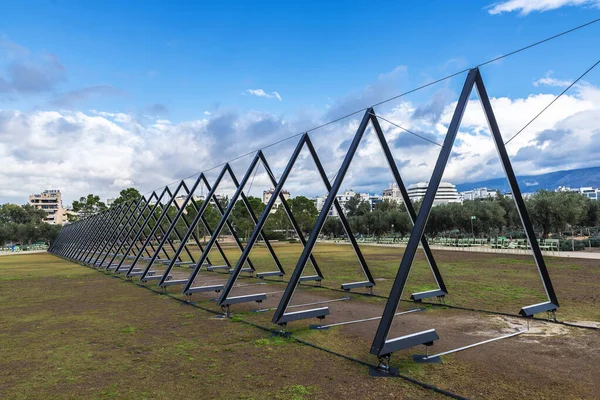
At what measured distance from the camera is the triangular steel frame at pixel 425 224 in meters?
6.97

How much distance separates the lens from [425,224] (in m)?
7.54

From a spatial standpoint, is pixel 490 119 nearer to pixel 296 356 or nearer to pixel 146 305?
pixel 296 356

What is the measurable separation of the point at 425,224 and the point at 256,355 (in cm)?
424

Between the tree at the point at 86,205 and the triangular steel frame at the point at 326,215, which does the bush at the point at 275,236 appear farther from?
the triangular steel frame at the point at 326,215

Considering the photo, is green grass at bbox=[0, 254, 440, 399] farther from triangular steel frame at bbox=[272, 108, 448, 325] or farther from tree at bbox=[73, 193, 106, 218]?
tree at bbox=[73, 193, 106, 218]

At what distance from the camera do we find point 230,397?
20.0 feet

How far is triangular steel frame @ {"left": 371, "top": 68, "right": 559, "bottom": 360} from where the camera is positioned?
697 centimetres

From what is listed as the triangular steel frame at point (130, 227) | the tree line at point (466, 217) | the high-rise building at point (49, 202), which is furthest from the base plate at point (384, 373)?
the high-rise building at point (49, 202)

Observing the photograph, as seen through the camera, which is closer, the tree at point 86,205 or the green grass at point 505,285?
the green grass at point 505,285

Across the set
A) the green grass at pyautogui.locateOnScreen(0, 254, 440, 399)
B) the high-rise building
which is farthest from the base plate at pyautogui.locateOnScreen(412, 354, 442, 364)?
the high-rise building

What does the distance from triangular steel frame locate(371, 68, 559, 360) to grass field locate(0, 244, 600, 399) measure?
0.50m

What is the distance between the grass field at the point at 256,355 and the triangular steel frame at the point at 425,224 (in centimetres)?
50

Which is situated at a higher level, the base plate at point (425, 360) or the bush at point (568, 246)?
the bush at point (568, 246)

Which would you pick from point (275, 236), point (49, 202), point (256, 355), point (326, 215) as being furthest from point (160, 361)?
point (49, 202)
